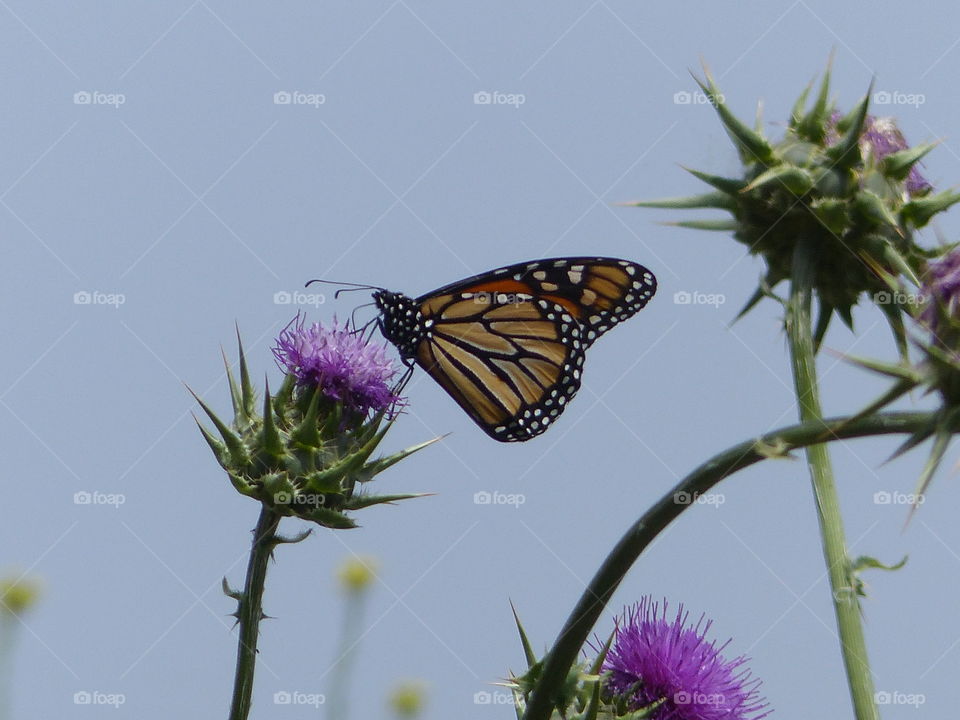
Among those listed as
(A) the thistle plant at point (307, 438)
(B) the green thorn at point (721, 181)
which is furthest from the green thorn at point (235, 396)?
(B) the green thorn at point (721, 181)

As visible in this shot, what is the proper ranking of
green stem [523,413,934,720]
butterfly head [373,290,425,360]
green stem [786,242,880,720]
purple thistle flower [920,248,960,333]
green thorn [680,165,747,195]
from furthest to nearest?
1. butterfly head [373,290,425,360]
2. green thorn [680,165,747,195]
3. green stem [786,242,880,720]
4. purple thistle flower [920,248,960,333]
5. green stem [523,413,934,720]

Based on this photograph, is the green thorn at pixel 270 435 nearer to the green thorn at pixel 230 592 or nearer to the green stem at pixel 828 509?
the green thorn at pixel 230 592

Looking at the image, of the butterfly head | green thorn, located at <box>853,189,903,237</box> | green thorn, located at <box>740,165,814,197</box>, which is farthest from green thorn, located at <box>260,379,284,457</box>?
green thorn, located at <box>853,189,903,237</box>

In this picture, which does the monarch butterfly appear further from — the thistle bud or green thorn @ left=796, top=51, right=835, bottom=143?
green thorn @ left=796, top=51, right=835, bottom=143

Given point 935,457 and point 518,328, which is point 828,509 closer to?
point 935,457

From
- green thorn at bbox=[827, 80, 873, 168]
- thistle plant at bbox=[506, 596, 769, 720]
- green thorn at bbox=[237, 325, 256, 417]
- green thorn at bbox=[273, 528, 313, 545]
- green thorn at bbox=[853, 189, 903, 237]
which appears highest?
green thorn at bbox=[827, 80, 873, 168]

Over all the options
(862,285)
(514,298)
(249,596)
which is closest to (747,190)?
(862,285)

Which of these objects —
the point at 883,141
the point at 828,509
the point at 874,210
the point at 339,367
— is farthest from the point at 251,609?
the point at 883,141

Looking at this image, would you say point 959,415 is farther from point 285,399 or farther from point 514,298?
point 514,298

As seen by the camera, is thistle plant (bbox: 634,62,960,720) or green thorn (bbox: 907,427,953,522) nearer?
green thorn (bbox: 907,427,953,522)
